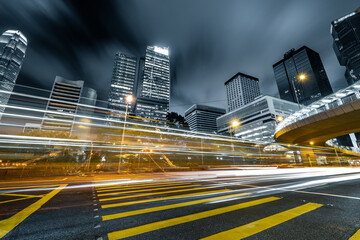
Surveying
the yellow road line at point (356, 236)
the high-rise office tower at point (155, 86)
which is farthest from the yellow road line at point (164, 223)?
the high-rise office tower at point (155, 86)

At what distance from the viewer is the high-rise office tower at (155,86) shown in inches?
5610

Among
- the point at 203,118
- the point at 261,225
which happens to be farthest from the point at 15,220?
the point at 203,118

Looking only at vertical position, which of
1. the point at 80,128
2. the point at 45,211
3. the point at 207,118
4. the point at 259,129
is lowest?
the point at 45,211

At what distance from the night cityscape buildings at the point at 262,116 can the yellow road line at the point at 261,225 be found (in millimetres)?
103301

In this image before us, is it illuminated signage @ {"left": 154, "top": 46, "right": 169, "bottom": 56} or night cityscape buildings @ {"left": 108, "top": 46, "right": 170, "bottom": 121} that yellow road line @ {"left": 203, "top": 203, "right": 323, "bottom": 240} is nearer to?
night cityscape buildings @ {"left": 108, "top": 46, "right": 170, "bottom": 121}

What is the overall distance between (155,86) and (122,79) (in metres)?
41.9

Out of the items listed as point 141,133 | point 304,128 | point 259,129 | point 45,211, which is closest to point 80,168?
point 141,133

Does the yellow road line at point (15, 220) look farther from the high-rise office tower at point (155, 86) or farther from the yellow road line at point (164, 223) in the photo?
the high-rise office tower at point (155, 86)

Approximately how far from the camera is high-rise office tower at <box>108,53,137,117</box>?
16112 cm

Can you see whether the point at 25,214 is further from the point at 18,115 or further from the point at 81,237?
the point at 18,115

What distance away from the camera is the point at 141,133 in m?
34.8

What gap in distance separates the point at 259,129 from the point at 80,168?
12017 centimetres

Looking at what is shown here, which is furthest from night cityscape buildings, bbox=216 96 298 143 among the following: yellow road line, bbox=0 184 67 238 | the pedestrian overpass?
yellow road line, bbox=0 184 67 238

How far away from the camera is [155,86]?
541 ft
